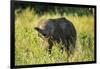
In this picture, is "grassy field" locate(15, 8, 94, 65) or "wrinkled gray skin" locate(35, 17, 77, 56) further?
"wrinkled gray skin" locate(35, 17, 77, 56)

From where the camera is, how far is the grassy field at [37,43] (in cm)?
221

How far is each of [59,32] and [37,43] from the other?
30cm

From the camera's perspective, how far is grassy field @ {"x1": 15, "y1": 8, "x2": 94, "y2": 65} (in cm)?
221

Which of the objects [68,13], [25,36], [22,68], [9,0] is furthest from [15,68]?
[68,13]

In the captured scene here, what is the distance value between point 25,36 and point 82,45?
0.73 meters

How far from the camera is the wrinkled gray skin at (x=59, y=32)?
2332 mm

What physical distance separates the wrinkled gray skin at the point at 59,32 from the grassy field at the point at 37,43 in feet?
0.16

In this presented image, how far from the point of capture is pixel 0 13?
7.02 feet

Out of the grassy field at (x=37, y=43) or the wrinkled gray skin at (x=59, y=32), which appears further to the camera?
the wrinkled gray skin at (x=59, y=32)

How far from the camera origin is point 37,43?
7.52 feet

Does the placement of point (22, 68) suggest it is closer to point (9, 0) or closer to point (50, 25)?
point (50, 25)

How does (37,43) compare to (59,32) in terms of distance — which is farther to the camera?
(59,32)

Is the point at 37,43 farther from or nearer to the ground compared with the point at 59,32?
nearer to the ground

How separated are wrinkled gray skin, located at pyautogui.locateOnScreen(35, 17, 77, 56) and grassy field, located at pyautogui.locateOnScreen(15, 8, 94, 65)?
5 centimetres
